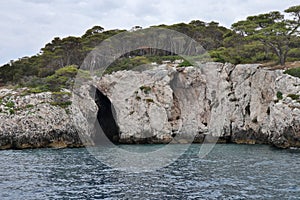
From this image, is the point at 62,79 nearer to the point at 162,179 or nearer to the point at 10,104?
the point at 10,104

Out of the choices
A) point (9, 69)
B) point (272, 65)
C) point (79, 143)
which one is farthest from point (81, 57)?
point (272, 65)

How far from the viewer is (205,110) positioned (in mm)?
50062

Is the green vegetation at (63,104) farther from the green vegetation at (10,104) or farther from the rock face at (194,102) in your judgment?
the rock face at (194,102)

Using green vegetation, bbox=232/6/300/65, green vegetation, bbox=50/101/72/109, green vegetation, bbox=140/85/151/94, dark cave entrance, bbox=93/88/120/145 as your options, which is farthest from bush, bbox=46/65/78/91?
green vegetation, bbox=232/6/300/65

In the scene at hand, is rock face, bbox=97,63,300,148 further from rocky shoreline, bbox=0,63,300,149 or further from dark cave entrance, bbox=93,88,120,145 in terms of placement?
dark cave entrance, bbox=93,88,120,145

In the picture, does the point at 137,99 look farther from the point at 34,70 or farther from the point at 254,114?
the point at 34,70

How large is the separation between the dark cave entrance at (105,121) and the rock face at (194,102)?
222 centimetres

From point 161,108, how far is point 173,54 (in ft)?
84.7

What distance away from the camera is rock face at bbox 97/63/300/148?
45188 millimetres

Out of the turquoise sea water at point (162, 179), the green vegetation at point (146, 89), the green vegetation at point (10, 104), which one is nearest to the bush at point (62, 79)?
the green vegetation at point (10, 104)

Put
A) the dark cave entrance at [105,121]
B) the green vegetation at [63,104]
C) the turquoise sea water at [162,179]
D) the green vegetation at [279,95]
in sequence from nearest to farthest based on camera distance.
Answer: the turquoise sea water at [162,179] → the green vegetation at [279,95] → the green vegetation at [63,104] → the dark cave entrance at [105,121]

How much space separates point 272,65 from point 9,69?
5047 centimetres

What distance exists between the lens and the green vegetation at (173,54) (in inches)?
1984

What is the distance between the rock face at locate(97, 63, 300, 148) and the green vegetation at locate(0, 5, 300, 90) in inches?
148
